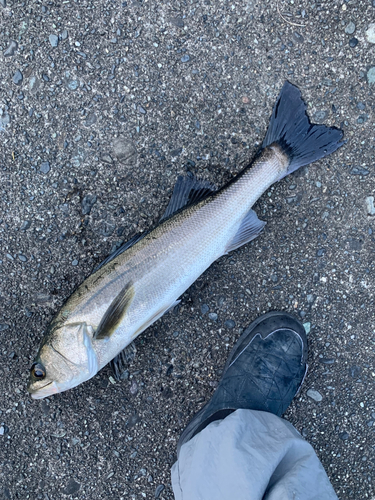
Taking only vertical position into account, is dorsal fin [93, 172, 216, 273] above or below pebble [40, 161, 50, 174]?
below

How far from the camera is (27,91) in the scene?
8.69ft

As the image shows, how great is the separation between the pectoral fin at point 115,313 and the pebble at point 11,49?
204cm

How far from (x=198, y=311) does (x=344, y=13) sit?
103 inches

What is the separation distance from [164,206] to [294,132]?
3.73ft

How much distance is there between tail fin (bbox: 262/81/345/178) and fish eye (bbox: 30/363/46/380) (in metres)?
2.22

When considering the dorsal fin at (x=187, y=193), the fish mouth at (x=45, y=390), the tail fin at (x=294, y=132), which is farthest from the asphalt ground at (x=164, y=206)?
the fish mouth at (x=45, y=390)

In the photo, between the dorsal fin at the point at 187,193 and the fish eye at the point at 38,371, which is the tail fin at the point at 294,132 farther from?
the fish eye at the point at 38,371

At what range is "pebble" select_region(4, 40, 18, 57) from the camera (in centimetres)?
263

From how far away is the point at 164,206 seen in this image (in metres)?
2.70

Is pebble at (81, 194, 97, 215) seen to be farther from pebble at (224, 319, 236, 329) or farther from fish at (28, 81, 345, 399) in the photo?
pebble at (224, 319, 236, 329)

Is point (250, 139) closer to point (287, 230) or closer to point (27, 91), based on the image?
point (287, 230)

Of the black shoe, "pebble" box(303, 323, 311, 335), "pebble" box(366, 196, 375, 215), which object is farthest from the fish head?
"pebble" box(366, 196, 375, 215)

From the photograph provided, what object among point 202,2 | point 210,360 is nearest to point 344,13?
point 202,2

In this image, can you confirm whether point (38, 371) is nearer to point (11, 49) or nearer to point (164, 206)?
point (164, 206)
